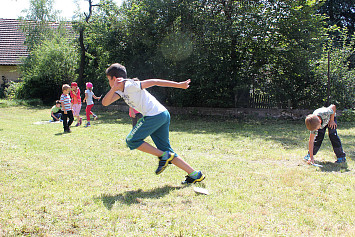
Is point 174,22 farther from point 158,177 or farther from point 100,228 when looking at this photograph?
point 100,228

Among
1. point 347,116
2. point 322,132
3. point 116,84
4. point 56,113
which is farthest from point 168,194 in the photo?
point 347,116

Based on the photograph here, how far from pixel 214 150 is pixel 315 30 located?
9.29m

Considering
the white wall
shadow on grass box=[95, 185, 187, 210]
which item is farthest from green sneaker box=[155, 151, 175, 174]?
the white wall

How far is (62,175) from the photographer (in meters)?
4.89

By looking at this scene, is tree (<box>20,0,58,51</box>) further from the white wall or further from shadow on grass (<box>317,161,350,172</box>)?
shadow on grass (<box>317,161,350,172</box>)

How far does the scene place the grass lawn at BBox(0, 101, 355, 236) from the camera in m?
3.16

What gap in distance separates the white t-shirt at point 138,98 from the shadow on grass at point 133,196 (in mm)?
1112

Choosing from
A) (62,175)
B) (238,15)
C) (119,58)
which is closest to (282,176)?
(62,175)

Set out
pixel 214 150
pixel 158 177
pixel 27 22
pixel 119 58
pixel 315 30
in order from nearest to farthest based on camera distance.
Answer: pixel 158 177
pixel 214 150
pixel 315 30
pixel 119 58
pixel 27 22

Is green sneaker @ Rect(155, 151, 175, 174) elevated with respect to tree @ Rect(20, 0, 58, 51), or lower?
lower

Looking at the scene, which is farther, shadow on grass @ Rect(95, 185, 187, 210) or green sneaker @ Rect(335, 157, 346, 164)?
green sneaker @ Rect(335, 157, 346, 164)

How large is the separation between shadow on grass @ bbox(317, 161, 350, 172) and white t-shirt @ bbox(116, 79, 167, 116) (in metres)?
3.40

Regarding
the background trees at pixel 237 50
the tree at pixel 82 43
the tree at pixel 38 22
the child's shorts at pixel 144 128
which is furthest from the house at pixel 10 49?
the child's shorts at pixel 144 128

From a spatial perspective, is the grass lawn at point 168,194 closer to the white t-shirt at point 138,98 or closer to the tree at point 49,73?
the white t-shirt at point 138,98
